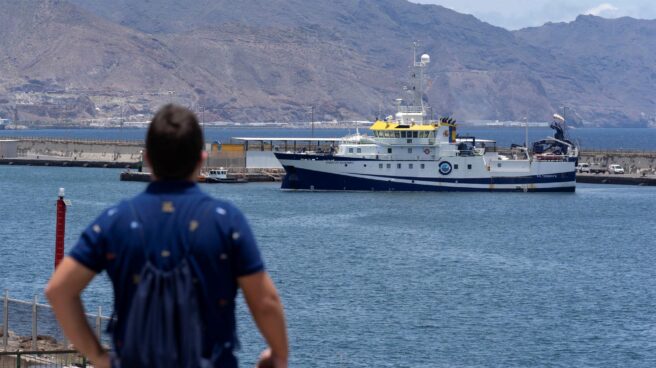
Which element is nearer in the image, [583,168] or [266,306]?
[266,306]

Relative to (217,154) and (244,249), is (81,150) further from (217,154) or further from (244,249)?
(244,249)

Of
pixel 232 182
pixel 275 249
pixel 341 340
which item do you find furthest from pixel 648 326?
pixel 232 182

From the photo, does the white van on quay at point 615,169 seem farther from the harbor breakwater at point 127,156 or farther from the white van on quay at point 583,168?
the white van on quay at point 583,168

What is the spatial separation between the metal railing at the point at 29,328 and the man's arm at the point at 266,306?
16.2 metres

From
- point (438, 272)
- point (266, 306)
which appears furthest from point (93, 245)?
point (438, 272)

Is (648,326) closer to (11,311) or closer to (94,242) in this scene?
(11,311)

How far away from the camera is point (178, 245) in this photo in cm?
503

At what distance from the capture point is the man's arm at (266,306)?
16.5 ft

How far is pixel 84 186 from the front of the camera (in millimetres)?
87000

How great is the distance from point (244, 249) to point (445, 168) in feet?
245

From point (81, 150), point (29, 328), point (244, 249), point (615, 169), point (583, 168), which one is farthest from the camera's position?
point (81, 150)

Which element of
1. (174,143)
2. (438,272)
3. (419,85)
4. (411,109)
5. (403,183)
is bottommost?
(438,272)

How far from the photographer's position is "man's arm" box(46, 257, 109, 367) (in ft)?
16.5

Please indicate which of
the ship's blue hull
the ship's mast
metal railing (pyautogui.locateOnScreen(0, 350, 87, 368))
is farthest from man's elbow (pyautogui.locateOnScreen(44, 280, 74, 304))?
the ship's mast
